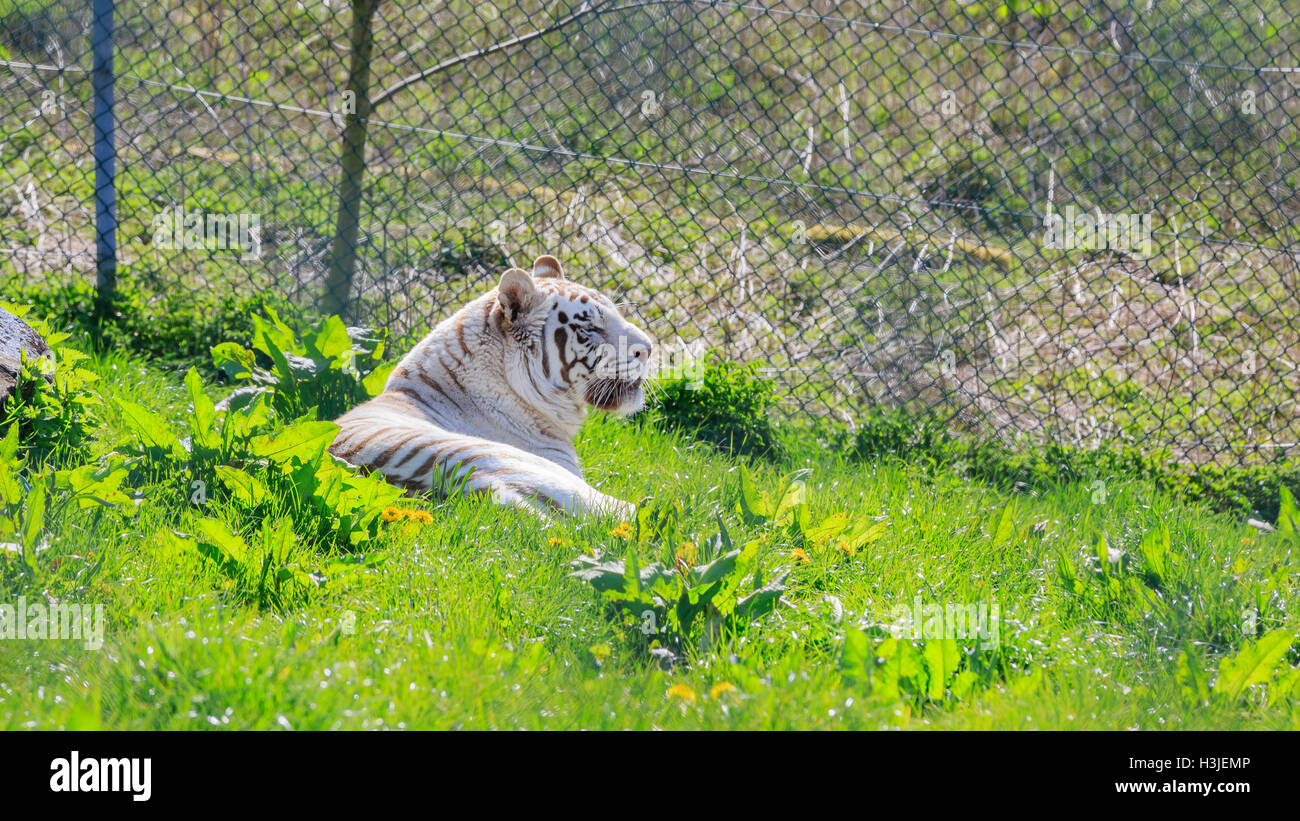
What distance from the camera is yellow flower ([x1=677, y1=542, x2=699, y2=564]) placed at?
319cm

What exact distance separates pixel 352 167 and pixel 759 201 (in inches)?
129

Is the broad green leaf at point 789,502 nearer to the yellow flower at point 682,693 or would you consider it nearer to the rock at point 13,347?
the yellow flower at point 682,693

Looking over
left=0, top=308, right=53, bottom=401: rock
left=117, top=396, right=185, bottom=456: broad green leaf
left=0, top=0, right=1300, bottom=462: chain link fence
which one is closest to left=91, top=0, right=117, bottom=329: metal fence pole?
left=0, top=0, right=1300, bottom=462: chain link fence

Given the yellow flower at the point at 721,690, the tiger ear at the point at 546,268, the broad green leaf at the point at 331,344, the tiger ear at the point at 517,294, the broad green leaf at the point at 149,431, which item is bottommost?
the yellow flower at the point at 721,690

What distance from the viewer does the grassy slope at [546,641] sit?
2.25 meters

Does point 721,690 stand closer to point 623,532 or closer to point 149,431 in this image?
point 623,532

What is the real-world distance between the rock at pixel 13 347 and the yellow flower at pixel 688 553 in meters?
2.33

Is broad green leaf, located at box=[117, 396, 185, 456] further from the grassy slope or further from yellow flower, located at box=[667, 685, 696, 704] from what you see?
yellow flower, located at box=[667, 685, 696, 704]

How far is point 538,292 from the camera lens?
4.34 meters

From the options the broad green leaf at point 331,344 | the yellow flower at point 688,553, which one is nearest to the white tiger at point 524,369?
the broad green leaf at point 331,344

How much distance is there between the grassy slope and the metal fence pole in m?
2.88

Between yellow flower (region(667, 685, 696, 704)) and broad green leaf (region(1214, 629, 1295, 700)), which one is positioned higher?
broad green leaf (region(1214, 629, 1295, 700))
